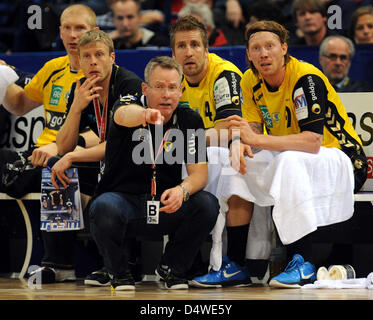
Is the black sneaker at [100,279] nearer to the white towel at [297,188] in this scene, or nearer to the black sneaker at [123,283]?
the black sneaker at [123,283]

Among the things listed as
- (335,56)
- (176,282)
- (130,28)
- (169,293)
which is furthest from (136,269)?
(130,28)

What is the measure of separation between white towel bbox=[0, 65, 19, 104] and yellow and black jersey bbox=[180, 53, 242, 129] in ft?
4.59

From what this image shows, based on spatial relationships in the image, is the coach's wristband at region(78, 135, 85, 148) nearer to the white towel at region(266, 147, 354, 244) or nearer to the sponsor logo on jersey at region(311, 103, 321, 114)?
the white towel at region(266, 147, 354, 244)

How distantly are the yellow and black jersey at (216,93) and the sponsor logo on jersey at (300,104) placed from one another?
0.39 meters

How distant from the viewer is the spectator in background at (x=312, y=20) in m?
7.32

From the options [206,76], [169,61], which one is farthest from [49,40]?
[169,61]

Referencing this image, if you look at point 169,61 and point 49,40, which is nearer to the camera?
point 169,61

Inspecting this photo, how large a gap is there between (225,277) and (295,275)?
1.44 feet

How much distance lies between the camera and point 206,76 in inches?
207

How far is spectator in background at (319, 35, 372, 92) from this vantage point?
21.0ft

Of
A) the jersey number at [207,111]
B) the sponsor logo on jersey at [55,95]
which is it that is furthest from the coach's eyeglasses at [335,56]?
the sponsor logo on jersey at [55,95]

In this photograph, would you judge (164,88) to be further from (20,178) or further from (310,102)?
(20,178)
